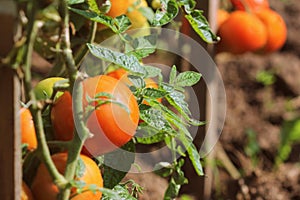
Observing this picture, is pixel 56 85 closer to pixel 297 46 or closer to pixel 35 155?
pixel 35 155

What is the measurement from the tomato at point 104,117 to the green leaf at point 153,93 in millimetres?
38

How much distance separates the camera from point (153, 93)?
1.11 metres

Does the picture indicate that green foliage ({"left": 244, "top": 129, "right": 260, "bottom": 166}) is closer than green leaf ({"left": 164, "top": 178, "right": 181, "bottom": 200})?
No

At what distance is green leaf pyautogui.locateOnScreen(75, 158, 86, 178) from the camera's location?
1004 millimetres

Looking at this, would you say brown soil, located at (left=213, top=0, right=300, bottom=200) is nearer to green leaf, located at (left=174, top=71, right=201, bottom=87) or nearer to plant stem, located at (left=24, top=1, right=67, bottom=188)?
green leaf, located at (left=174, top=71, right=201, bottom=87)

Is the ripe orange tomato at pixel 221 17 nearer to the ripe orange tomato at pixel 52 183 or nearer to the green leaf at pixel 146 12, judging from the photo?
the green leaf at pixel 146 12

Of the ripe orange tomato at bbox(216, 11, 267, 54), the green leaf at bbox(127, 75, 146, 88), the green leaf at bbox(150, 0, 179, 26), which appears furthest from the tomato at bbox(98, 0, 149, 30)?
the ripe orange tomato at bbox(216, 11, 267, 54)

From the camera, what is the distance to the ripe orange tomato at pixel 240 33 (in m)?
2.19

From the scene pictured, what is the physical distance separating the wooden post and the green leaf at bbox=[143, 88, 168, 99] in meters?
0.24

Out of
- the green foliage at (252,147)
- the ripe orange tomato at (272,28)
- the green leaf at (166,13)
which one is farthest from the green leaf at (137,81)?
the green foliage at (252,147)

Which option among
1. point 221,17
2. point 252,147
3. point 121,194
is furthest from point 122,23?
point 252,147

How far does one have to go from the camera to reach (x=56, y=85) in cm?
99

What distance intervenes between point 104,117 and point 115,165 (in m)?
0.13

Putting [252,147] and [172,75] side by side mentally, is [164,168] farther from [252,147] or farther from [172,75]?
[252,147]
